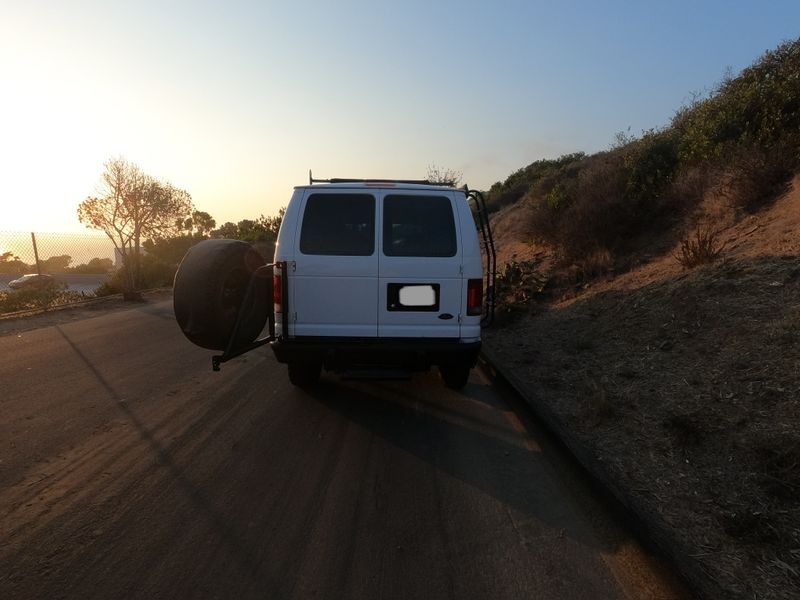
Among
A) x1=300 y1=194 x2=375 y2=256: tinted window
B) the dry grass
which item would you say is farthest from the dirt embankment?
x1=300 y1=194 x2=375 y2=256: tinted window

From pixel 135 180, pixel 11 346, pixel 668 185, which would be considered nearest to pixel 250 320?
pixel 11 346

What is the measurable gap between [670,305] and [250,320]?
5.02 meters

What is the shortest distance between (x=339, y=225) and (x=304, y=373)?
1.88 metres

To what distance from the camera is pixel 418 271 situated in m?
5.37

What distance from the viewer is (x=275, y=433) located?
5.15 meters

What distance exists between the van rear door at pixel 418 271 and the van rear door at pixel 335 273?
0.12 m

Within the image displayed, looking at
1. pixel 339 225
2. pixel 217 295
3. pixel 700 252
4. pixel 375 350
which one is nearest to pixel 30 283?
pixel 217 295

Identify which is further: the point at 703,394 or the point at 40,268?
the point at 40,268

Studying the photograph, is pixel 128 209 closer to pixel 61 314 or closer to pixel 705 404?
pixel 61 314

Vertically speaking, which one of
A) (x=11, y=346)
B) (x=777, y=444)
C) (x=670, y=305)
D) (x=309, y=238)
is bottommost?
(x=11, y=346)

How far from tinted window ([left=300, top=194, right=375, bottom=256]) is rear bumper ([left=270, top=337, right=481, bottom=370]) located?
88cm

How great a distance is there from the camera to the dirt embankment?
3.14m

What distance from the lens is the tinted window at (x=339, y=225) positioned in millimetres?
5449

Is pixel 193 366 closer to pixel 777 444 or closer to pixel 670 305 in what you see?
pixel 670 305
